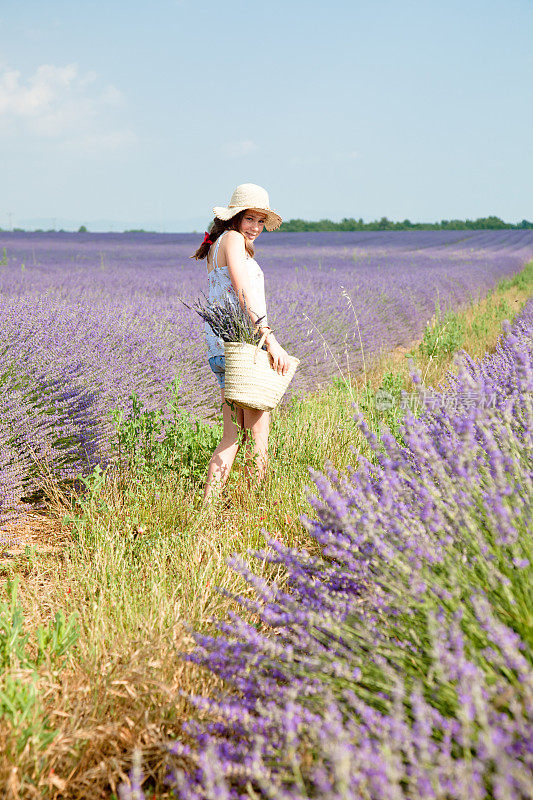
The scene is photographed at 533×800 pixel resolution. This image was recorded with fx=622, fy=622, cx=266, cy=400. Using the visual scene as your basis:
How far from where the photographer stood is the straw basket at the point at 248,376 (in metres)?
2.40

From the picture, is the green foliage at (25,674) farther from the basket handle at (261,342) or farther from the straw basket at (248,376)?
the basket handle at (261,342)

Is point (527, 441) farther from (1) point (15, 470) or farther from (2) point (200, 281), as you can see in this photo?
(2) point (200, 281)

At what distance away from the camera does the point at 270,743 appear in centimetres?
114

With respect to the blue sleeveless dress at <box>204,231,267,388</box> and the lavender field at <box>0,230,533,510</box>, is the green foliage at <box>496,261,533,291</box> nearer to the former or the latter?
the lavender field at <box>0,230,533,510</box>

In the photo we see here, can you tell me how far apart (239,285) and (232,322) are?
0.49 ft

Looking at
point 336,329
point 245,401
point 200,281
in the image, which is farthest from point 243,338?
point 200,281

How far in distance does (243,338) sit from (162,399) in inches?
42.6

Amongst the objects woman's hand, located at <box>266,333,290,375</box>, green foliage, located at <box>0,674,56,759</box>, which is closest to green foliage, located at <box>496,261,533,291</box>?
woman's hand, located at <box>266,333,290,375</box>

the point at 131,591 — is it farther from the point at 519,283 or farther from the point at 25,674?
the point at 519,283

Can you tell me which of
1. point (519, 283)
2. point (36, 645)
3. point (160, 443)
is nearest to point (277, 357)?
point (160, 443)

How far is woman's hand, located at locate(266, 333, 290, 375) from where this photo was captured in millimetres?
2455

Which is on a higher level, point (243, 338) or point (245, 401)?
point (243, 338)

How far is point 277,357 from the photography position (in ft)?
8.04

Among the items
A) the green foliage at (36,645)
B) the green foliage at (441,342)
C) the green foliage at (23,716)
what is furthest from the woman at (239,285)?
the green foliage at (441,342)
